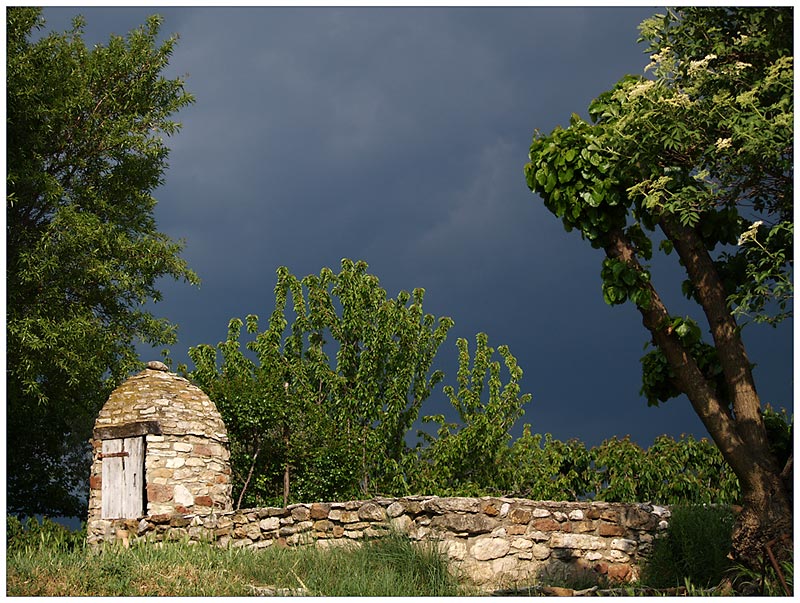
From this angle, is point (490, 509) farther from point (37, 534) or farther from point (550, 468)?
point (37, 534)

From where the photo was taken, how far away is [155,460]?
11.8 meters

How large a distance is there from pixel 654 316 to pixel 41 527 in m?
10.5

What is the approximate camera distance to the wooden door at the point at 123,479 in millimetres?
11883

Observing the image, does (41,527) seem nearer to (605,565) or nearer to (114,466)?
(114,466)

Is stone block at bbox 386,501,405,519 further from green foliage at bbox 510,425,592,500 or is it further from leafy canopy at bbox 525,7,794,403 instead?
green foliage at bbox 510,425,592,500

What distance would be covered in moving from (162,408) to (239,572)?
12.8 ft

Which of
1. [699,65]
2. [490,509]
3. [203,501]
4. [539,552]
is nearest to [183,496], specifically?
[203,501]

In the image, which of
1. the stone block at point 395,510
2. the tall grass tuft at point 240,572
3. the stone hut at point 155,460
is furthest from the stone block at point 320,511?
the stone hut at point 155,460

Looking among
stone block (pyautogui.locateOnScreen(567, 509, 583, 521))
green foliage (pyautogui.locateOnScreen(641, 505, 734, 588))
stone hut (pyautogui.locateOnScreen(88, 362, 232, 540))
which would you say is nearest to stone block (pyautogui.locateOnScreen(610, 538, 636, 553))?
green foliage (pyautogui.locateOnScreen(641, 505, 734, 588))

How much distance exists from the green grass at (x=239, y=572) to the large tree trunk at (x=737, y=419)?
11.1ft

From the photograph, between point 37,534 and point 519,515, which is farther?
point 37,534

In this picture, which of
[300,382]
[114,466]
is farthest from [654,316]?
[300,382]

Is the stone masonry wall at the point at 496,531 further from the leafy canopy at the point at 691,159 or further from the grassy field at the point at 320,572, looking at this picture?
the leafy canopy at the point at 691,159

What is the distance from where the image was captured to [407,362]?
17375 mm
